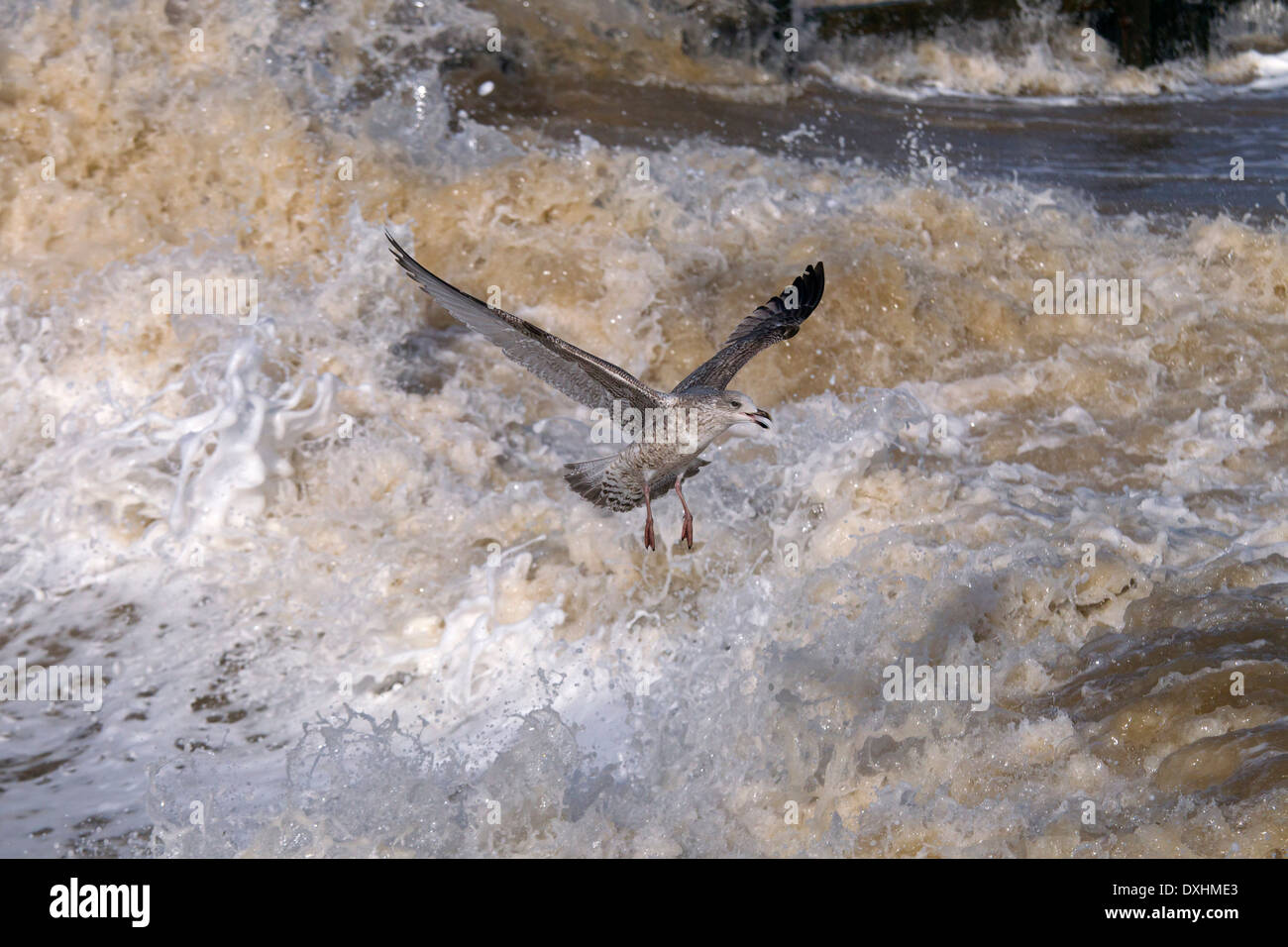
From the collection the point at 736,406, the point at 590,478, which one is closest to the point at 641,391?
the point at 736,406

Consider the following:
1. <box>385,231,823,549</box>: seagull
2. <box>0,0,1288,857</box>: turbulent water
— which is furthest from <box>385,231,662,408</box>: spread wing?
<box>0,0,1288,857</box>: turbulent water

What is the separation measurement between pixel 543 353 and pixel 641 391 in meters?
0.39

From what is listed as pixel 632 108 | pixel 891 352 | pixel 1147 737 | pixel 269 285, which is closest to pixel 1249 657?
pixel 1147 737

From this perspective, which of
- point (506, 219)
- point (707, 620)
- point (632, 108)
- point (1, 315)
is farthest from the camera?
point (632, 108)

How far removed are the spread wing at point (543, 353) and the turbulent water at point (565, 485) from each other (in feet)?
5.23

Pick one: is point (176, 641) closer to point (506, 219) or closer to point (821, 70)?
point (506, 219)

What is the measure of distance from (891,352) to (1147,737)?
3.86 m

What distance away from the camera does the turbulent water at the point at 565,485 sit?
15.4 feet

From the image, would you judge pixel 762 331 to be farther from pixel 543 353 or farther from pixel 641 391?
pixel 543 353

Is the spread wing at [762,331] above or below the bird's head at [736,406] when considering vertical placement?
above

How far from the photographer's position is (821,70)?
12.3 meters

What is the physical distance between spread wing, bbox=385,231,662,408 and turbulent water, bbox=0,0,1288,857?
1595 millimetres

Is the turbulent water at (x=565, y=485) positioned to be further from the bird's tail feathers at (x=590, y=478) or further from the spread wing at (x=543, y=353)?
the spread wing at (x=543, y=353)

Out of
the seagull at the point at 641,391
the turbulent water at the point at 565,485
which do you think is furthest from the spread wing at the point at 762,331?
the turbulent water at the point at 565,485
